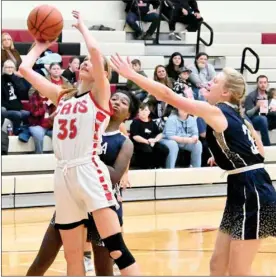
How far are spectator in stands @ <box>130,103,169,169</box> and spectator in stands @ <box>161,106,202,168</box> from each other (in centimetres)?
10

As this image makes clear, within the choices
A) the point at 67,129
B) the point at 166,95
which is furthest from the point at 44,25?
the point at 166,95

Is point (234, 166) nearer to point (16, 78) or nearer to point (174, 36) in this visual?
point (16, 78)

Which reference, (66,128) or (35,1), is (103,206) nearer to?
(66,128)

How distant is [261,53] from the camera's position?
13.7 metres

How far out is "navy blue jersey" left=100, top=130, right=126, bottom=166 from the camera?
206 inches

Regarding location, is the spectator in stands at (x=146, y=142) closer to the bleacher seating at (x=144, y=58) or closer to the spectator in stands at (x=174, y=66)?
the bleacher seating at (x=144, y=58)

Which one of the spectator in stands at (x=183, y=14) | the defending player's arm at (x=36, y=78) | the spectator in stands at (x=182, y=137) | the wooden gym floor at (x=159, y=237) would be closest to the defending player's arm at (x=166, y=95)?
the defending player's arm at (x=36, y=78)

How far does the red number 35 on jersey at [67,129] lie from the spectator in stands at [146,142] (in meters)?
5.88

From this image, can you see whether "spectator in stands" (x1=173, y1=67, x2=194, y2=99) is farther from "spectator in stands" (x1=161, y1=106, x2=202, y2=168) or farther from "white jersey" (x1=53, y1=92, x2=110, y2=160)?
"white jersey" (x1=53, y1=92, x2=110, y2=160)

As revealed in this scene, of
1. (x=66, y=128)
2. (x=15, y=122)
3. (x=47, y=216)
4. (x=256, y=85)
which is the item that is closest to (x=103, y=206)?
(x=66, y=128)

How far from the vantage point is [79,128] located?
188 inches

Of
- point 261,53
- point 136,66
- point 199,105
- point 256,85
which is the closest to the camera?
point 199,105

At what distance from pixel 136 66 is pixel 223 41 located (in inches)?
119

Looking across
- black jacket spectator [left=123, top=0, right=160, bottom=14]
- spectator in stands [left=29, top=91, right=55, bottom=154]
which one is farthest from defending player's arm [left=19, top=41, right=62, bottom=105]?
black jacket spectator [left=123, top=0, right=160, bottom=14]
